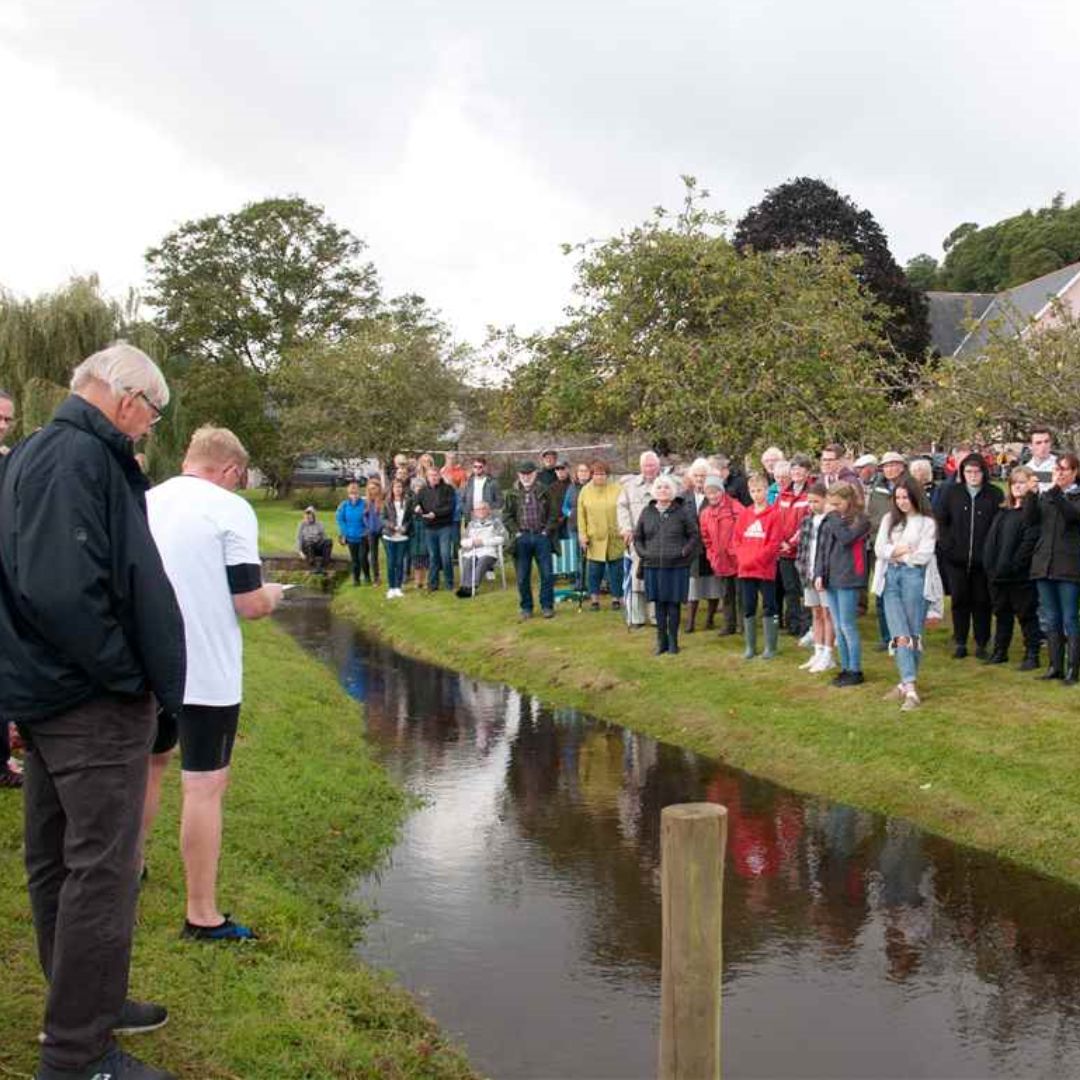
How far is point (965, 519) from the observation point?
13.3 meters

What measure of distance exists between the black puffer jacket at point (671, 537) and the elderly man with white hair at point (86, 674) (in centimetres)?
1085

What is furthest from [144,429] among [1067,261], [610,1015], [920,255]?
[920,255]

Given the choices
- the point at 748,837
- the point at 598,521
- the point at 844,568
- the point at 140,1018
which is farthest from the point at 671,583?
the point at 140,1018

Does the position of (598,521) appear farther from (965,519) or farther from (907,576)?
(907,576)

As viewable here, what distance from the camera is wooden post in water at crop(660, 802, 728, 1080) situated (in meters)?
4.28

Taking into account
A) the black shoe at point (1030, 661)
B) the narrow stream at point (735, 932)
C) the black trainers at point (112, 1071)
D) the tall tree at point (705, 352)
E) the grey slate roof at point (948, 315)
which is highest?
the grey slate roof at point (948, 315)

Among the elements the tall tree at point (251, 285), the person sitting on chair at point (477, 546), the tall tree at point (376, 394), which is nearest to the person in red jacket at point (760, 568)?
the person sitting on chair at point (477, 546)

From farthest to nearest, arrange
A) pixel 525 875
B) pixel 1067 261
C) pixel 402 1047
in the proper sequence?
pixel 1067 261
pixel 525 875
pixel 402 1047

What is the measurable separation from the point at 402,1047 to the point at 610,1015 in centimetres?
116

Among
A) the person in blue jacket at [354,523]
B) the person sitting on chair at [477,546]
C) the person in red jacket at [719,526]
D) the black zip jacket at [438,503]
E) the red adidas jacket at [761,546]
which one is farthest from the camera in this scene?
the person in blue jacket at [354,523]

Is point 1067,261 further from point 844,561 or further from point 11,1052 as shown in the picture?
point 11,1052

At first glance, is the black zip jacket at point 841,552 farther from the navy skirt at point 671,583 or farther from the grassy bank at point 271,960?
the grassy bank at point 271,960

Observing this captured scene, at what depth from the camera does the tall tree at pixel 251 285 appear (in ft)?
213

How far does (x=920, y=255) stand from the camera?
130500mm
